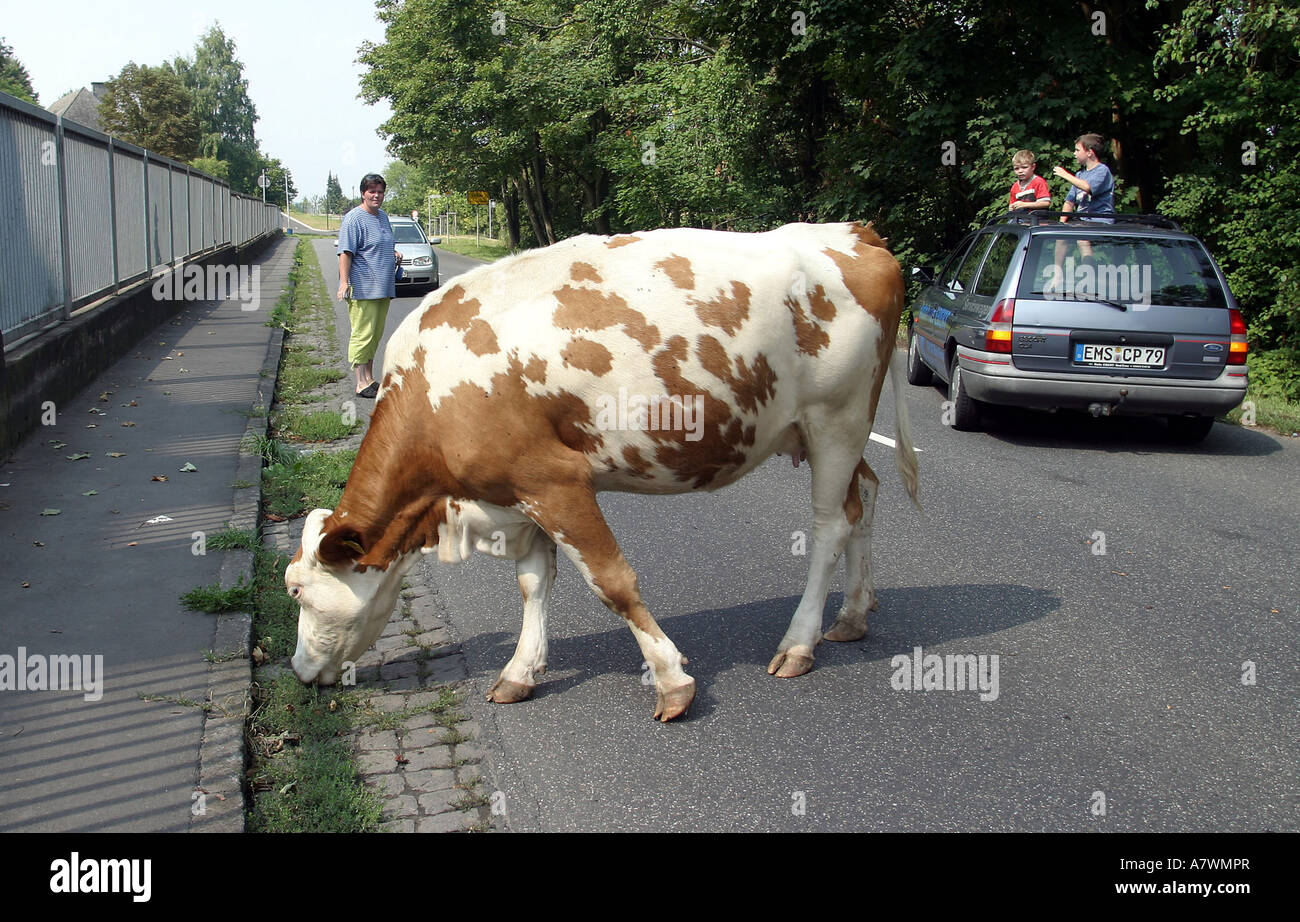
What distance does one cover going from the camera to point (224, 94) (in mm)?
116125

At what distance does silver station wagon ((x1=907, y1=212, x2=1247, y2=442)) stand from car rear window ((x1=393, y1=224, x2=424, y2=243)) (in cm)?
1853

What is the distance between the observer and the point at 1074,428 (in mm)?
10328

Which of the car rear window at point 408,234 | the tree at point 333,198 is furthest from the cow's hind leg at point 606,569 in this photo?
the tree at point 333,198

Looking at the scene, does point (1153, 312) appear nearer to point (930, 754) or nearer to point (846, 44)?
point (930, 754)

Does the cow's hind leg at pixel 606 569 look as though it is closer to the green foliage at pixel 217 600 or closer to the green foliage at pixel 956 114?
the green foliage at pixel 217 600

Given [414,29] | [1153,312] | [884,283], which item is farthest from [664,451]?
[414,29]

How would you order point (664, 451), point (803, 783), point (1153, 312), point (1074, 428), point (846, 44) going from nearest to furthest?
point (803, 783) < point (664, 451) < point (1153, 312) < point (1074, 428) < point (846, 44)

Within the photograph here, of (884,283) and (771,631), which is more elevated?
(884,283)

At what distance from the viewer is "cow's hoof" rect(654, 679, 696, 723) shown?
421 cm

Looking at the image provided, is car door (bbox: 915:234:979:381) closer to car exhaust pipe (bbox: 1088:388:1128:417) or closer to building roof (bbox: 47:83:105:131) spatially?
car exhaust pipe (bbox: 1088:388:1128:417)

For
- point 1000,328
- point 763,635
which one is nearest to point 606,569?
point 763,635

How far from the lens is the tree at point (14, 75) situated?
95.5 m

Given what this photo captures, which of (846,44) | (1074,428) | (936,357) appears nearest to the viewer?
(1074,428)

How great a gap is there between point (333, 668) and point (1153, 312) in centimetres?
746
